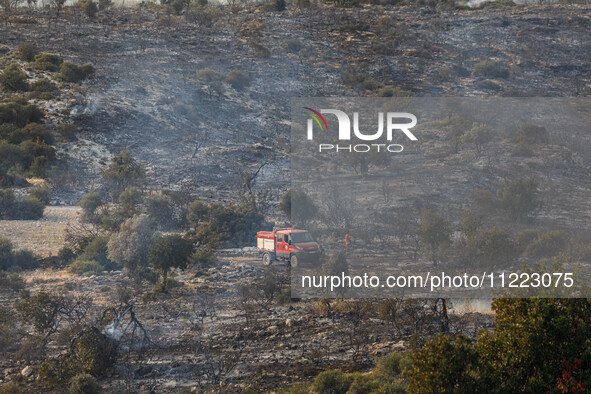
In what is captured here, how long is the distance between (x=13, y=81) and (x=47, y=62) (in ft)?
15.7

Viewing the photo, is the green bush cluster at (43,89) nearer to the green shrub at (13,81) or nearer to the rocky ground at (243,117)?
the green shrub at (13,81)

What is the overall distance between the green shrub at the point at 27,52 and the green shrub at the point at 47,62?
0.74m

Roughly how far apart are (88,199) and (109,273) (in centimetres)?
832

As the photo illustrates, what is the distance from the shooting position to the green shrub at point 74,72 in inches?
1783

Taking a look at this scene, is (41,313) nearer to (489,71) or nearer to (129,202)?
(129,202)

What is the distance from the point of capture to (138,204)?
102 feet

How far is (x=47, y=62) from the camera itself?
1834 inches

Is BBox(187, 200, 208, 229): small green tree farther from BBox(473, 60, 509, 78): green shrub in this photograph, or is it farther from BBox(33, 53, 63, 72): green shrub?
BBox(473, 60, 509, 78): green shrub

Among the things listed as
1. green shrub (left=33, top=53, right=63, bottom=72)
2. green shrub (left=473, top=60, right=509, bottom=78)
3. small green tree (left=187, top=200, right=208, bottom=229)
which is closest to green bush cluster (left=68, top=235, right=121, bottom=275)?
small green tree (left=187, top=200, right=208, bottom=229)

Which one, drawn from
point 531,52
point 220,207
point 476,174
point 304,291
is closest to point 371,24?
point 531,52

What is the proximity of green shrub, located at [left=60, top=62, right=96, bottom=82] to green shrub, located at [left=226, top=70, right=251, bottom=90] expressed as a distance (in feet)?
38.5

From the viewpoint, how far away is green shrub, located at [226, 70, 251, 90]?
164ft

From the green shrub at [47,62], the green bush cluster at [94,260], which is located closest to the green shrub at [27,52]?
the green shrub at [47,62]

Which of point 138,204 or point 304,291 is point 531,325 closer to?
point 304,291
